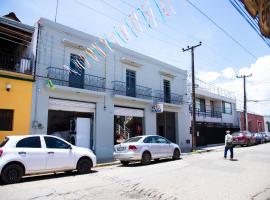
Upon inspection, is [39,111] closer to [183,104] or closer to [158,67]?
[158,67]

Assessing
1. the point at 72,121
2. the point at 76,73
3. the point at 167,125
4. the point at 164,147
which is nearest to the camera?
the point at 164,147

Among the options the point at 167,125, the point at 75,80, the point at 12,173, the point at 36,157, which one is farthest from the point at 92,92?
the point at 167,125

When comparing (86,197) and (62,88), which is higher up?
(62,88)

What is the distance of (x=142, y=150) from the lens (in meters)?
12.7

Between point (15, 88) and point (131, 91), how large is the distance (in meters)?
8.64

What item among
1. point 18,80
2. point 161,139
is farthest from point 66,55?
point 161,139

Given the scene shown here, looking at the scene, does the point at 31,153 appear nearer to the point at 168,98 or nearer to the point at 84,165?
the point at 84,165

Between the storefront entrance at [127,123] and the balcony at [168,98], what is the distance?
2198 mm

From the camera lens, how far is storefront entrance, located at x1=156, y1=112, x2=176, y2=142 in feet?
76.8

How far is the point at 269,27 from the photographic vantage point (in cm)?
403

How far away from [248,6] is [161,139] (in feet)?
35.9

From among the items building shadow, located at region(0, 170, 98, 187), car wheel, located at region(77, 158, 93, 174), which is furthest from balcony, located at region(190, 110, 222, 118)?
building shadow, located at region(0, 170, 98, 187)

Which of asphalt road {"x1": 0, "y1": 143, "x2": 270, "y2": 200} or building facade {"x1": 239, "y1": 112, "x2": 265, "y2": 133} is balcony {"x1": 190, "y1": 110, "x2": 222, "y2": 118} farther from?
asphalt road {"x1": 0, "y1": 143, "x2": 270, "y2": 200}

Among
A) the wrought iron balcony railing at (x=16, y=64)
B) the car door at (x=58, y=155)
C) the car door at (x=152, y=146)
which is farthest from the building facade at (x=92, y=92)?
the car door at (x=58, y=155)
